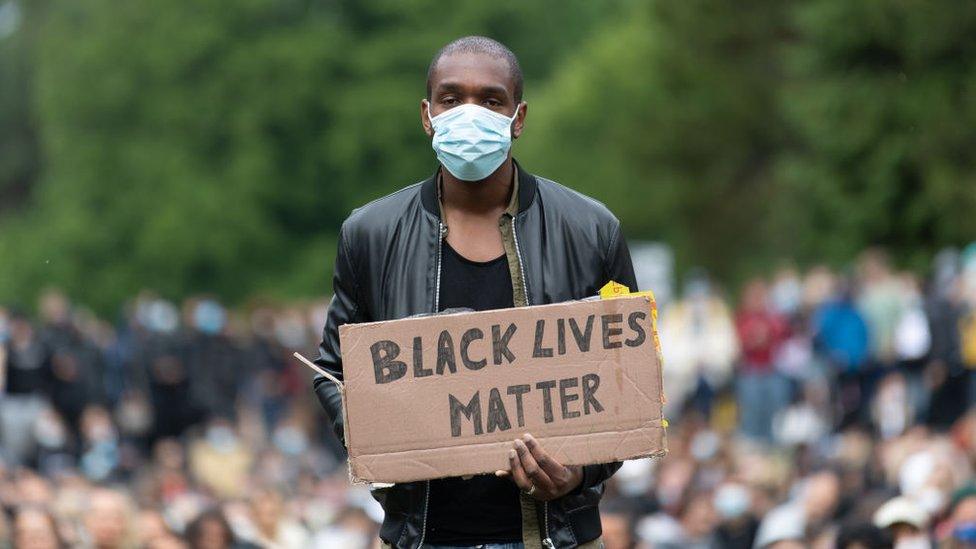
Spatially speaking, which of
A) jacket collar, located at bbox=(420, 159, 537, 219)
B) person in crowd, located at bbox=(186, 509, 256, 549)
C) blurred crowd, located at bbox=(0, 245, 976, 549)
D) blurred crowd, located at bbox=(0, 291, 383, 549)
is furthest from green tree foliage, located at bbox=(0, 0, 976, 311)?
jacket collar, located at bbox=(420, 159, 537, 219)

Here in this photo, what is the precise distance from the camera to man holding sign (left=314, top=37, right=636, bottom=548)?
572cm

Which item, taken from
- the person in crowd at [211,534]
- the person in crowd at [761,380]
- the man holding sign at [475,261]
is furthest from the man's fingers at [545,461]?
the person in crowd at [761,380]

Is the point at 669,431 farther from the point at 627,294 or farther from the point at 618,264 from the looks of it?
the point at 627,294

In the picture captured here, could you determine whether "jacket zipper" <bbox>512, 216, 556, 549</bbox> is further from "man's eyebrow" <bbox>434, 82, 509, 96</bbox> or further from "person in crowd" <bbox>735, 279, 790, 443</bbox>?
"person in crowd" <bbox>735, 279, 790, 443</bbox>

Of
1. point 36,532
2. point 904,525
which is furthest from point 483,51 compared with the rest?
point 36,532

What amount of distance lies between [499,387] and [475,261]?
405 millimetres

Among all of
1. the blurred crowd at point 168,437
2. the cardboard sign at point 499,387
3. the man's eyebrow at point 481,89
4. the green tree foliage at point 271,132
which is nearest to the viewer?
the cardboard sign at point 499,387

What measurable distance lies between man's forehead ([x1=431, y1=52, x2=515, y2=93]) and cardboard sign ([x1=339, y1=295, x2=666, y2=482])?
64cm

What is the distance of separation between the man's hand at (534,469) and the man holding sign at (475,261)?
142 mm

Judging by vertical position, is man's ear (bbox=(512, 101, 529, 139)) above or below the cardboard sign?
above

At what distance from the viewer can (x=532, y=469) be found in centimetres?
548

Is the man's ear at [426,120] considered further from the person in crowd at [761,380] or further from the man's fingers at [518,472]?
the person in crowd at [761,380]

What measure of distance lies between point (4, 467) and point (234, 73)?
137 ft

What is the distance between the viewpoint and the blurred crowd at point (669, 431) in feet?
41.7
